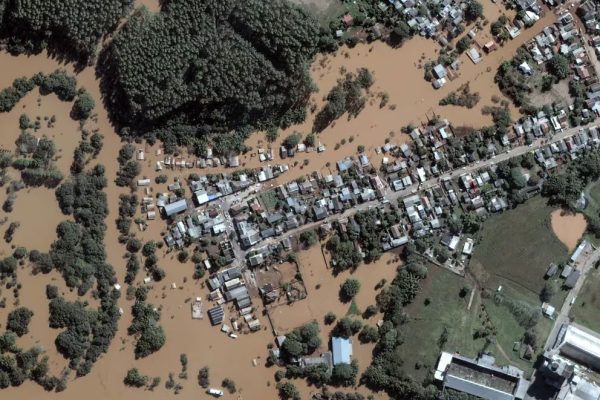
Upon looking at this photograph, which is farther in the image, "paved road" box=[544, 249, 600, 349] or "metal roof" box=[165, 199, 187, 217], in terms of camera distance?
"paved road" box=[544, 249, 600, 349]

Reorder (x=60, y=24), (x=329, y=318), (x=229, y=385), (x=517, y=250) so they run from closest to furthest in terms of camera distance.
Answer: (x=60, y=24) → (x=229, y=385) → (x=329, y=318) → (x=517, y=250)

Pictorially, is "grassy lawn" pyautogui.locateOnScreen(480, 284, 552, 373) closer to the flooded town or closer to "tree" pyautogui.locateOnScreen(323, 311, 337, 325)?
the flooded town

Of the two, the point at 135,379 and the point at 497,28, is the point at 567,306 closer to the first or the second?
the point at 497,28

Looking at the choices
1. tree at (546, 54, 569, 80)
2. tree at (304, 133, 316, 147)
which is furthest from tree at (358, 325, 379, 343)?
tree at (546, 54, 569, 80)

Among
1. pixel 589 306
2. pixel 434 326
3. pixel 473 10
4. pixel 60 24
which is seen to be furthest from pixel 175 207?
pixel 589 306

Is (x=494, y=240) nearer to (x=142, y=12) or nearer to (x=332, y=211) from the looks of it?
(x=332, y=211)

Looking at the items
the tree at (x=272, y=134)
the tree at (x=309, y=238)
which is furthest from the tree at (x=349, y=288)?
the tree at (x=272, y=134)
